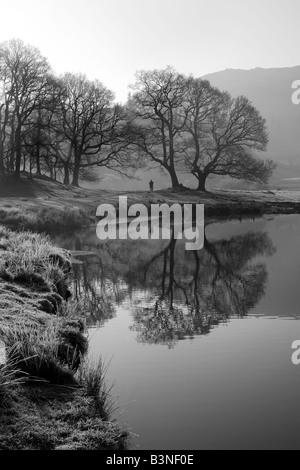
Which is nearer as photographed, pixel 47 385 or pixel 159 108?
pixel 47 385

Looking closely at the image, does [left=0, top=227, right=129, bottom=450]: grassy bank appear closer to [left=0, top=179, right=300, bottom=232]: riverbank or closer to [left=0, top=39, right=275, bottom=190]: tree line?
[left=0, top=179, right=300, bottom=232]: riverbank

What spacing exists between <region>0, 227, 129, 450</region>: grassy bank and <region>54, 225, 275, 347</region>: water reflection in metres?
2.75

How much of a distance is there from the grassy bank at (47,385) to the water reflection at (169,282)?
2747 millimetres

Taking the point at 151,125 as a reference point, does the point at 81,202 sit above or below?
below

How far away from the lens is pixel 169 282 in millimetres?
21656

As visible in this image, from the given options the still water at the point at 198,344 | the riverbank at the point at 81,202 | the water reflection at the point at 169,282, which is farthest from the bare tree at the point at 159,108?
the still water at the point at 198,344

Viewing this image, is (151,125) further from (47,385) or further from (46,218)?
(47,385)

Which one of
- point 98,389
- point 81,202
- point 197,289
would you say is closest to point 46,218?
point 81,202

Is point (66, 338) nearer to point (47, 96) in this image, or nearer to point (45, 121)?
point (47, 96)

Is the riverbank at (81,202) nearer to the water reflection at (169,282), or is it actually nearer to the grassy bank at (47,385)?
the water reflection at (169,282)

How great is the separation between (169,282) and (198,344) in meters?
9.15

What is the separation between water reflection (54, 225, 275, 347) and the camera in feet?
49.6

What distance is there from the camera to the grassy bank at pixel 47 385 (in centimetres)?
721
